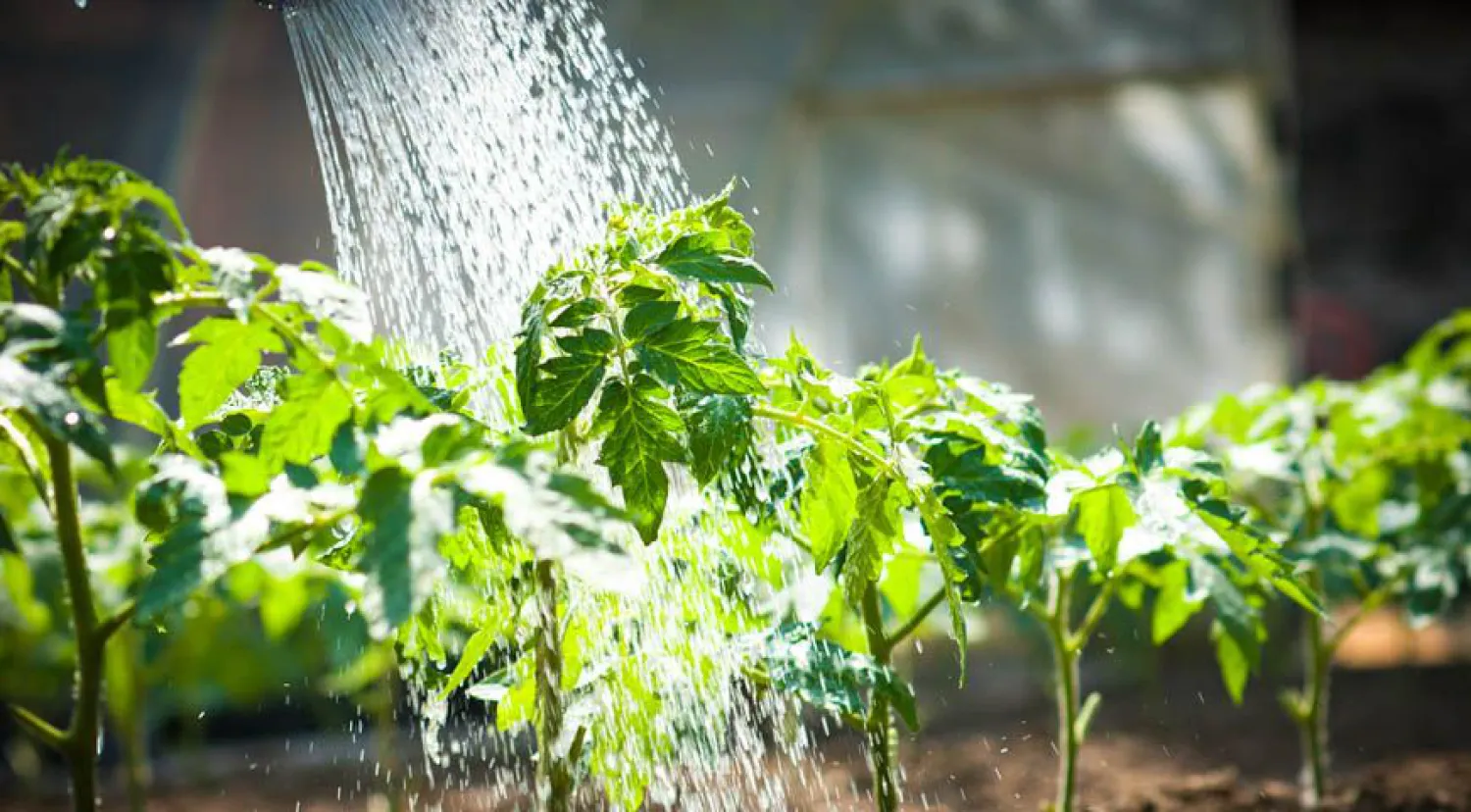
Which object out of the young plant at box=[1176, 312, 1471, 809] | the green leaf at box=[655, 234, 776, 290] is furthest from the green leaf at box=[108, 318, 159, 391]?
the young plant at box=[1176, 312, 1471, 809]

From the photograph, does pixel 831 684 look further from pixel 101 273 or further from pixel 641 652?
pixel 101 273

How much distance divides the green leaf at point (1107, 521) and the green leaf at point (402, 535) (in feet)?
2.16

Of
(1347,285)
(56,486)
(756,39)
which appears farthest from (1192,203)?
(56,486)

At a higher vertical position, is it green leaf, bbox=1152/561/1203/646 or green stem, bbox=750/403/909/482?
green stem, bbox=750/403/909/482

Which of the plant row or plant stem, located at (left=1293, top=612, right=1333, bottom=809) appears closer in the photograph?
the plant row

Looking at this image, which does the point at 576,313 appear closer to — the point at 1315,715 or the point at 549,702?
the point at 549,702

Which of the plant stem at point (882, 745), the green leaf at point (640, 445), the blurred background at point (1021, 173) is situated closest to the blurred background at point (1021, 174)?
the blurred background at point (1021, 173)

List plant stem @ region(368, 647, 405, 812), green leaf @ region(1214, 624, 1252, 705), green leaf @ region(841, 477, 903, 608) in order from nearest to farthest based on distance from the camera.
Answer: green leaf @ region(841, 477, 903, 608) < green leaf @ region(1214, 624, 1252, 705) < plant stem @ region(368, 647, 405, 812)

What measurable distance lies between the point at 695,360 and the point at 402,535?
30 centimetres

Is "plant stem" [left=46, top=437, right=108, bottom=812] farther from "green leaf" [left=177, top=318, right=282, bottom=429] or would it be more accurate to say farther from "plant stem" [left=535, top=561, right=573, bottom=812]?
"plant stem" [left=535, top=561, right=573, bottom=812]

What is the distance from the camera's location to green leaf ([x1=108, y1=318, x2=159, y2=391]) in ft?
3.25

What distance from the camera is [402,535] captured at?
0.86 metres

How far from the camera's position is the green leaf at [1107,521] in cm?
132

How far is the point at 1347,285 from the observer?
698 cm
